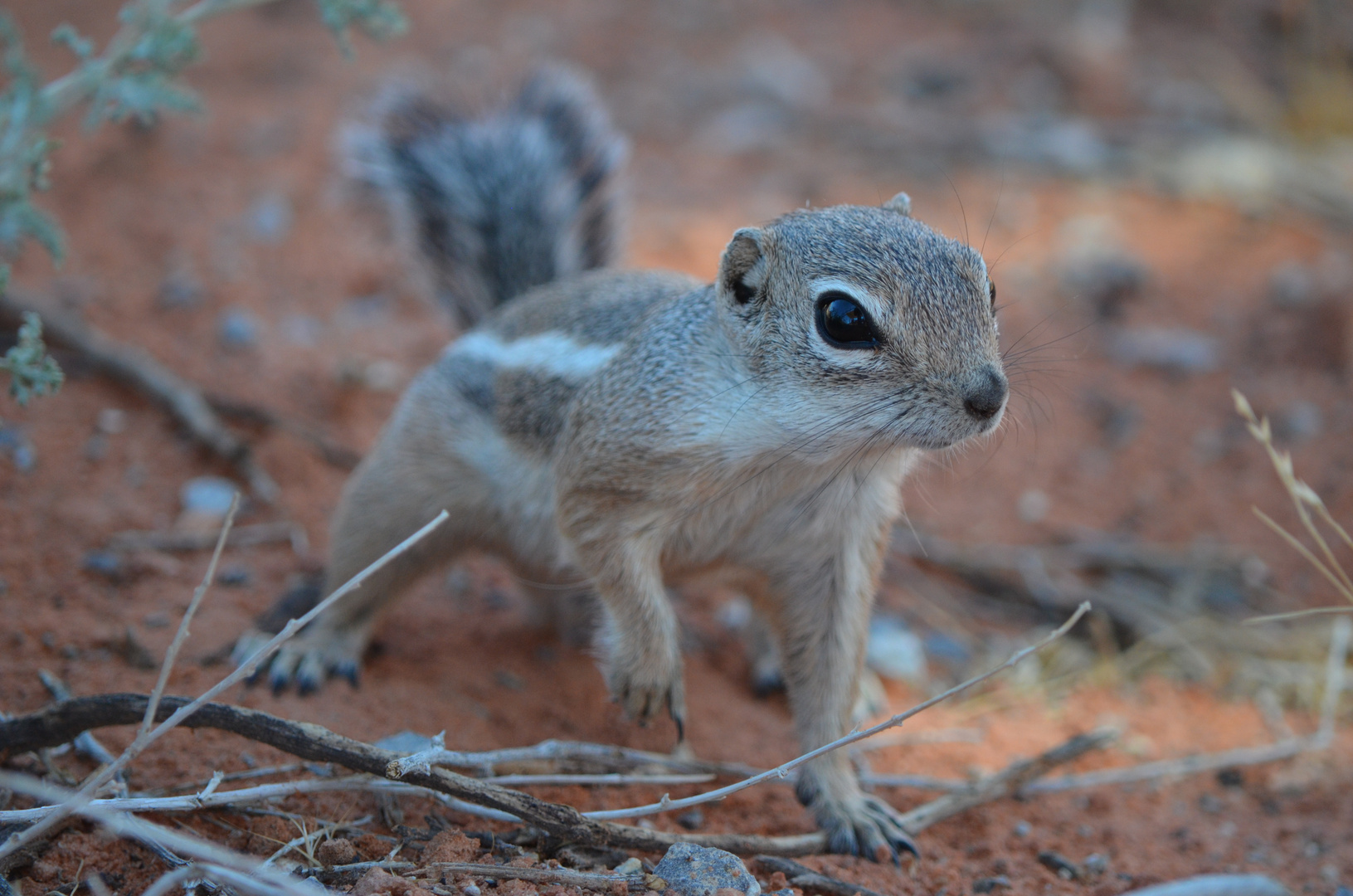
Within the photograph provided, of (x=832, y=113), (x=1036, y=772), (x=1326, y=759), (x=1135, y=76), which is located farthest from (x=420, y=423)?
(x=1135, y=76)

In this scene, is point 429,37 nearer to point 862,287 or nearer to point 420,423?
point 420,423

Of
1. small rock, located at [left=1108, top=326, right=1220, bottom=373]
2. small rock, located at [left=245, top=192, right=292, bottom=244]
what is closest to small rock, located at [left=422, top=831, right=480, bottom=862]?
small rock, located at [left=245, top=192, right=292, bottom=244]

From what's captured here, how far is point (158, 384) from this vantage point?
4.47 meters

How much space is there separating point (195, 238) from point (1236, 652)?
17.5 feet

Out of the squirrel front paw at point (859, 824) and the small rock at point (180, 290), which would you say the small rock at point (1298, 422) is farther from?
the small rock at point (180, 290)

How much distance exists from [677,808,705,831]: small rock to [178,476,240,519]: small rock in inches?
83.9

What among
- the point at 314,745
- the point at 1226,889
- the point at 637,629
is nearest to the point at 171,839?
the point at 314,745

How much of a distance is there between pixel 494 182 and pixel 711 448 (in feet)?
6.66

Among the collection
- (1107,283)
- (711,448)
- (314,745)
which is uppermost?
(1107,283)

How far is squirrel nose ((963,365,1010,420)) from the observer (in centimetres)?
246

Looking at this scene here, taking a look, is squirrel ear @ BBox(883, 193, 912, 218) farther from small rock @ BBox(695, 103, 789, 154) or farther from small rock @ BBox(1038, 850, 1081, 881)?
small rock @ BBox(695, 103, 789, 154)

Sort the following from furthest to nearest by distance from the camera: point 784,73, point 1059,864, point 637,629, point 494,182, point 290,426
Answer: point 784,73 → point 290,426 → point 494,182 → point 637,629 → point 1059,864

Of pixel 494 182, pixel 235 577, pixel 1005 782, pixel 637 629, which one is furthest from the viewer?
pixel 494 182

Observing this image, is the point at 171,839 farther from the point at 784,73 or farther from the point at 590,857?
the point at 784,73
